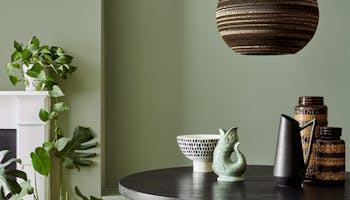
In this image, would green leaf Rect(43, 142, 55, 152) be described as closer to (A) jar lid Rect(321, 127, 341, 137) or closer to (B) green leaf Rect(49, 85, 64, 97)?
(B) green leaf Rect(49, 85, 64, 97)

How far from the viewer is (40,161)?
3.16 meters

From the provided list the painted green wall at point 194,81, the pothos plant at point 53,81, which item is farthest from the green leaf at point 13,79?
the painted green wall at point 194,81

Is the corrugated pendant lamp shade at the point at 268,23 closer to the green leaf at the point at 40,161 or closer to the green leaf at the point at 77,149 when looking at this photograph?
the green leaf at the point at 40,161

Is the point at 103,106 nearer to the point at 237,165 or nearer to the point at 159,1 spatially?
the point at 159,1

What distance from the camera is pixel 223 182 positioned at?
231 centimetres

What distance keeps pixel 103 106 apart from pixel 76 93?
0.17 m

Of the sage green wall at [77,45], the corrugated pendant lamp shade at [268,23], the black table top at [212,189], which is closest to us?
the black table top at [212,189]

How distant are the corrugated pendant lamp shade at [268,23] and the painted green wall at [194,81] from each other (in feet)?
4.74

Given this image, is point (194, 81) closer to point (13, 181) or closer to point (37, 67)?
point (37, 67)

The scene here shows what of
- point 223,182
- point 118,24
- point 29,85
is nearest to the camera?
point 223,182

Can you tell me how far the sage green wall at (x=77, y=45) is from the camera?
350cm

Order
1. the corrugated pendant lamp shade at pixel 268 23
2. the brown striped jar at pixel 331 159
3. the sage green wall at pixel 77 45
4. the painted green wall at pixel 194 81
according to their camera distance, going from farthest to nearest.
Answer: the painted green wall at pixel 194 81 < the sage green wall at pixel 77 45 < the brown striped jar at pixel 331 159 < the corrugated pendant lamp shade at pixel 268 23

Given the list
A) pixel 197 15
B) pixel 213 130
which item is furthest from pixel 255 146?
pixel 197 15

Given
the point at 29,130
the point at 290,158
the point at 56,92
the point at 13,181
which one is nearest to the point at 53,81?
the point at 56,92
